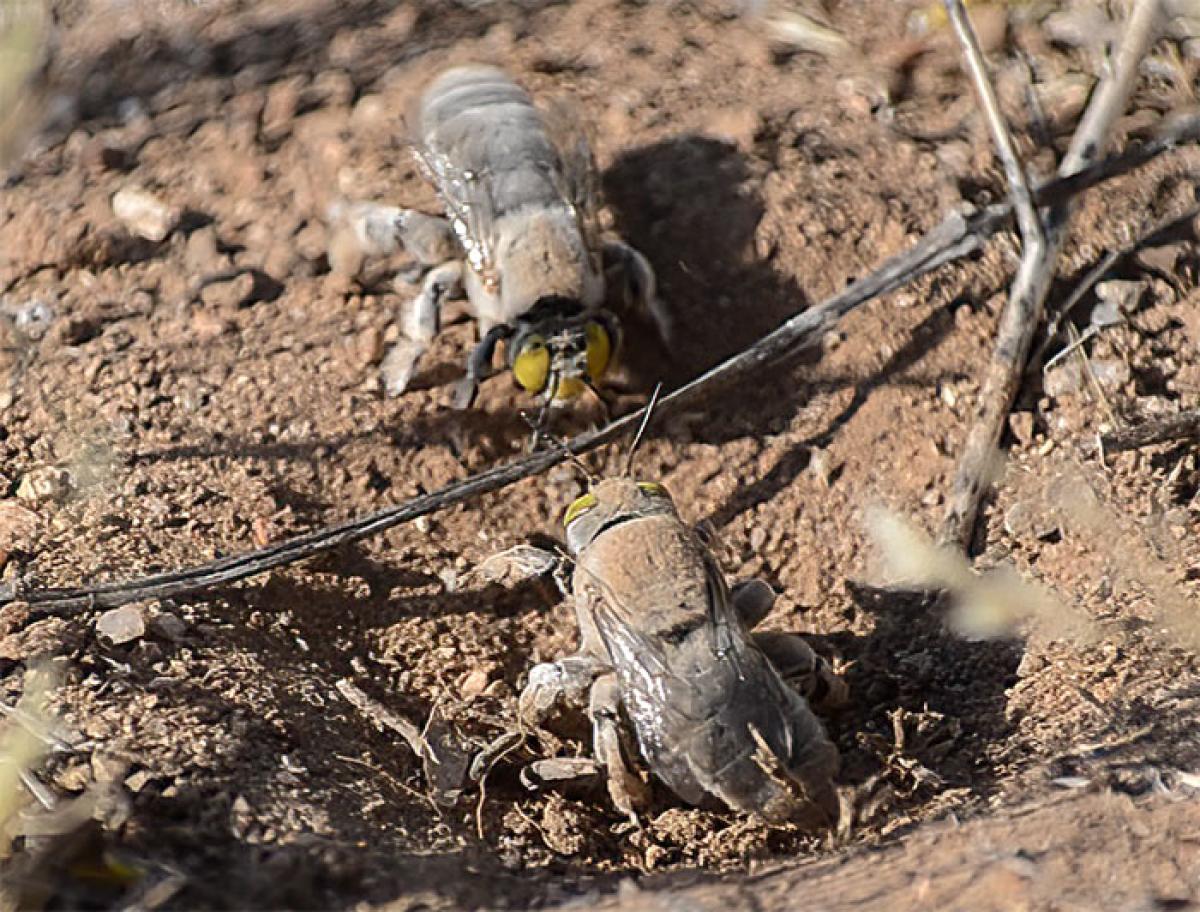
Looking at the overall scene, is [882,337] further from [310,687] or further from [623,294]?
[310,687]

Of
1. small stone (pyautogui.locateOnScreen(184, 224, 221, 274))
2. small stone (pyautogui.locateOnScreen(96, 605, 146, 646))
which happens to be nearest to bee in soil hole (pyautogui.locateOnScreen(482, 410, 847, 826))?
small stone (pyautogui.locateOnScreen(96, 605, 146, 646))

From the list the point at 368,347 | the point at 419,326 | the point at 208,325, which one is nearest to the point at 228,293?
the point at 208,325

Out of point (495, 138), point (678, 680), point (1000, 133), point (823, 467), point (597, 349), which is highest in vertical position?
point (495, 138)

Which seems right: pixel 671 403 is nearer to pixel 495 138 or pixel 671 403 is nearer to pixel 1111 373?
pixel 495 138

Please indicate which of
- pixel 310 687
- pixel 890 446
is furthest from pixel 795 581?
pixel 310 687

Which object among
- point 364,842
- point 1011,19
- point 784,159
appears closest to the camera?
point 364,842

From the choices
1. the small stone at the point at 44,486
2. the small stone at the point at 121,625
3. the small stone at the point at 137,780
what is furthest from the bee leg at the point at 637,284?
the small stone at the point at 137,780
